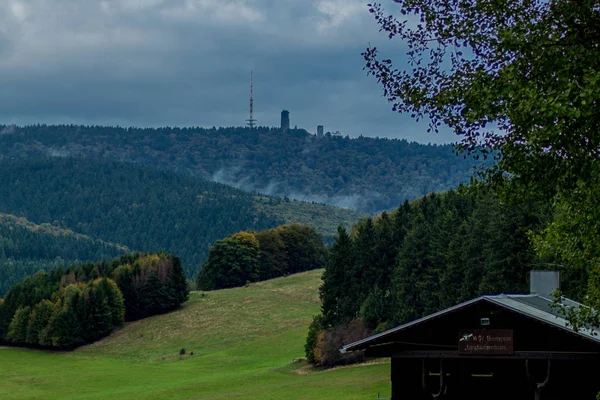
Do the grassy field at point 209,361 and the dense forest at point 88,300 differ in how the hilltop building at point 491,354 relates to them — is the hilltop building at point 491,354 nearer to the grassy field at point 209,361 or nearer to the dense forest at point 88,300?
the grassy field at point 209,361

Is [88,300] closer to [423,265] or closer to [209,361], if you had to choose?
[209,361]

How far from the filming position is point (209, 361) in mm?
97438

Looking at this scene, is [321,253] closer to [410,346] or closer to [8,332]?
[8,332]

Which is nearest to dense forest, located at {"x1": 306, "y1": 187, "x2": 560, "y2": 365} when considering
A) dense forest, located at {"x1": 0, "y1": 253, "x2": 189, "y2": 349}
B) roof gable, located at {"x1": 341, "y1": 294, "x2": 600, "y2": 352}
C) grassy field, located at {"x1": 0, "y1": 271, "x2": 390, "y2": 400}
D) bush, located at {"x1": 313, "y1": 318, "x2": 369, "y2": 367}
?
bush, located at {"x1": 313, "y1": 318, "x2": 369, "y2": 367}

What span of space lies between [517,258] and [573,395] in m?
→ 40.0

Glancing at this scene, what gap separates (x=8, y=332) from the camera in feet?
411

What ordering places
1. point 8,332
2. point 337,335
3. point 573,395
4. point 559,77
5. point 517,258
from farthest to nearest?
point 8,332 → point 337,335 → point 517,258 → point 573,395 → point 559,77

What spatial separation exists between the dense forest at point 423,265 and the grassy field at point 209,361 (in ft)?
21.8

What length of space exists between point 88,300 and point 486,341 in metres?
106

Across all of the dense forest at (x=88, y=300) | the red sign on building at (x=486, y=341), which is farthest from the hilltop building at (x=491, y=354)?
the dense forest at (x=88, y=300)

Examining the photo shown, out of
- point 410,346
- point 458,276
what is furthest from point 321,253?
point 410,346

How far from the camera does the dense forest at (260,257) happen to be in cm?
16525

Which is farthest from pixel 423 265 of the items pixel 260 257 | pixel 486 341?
pixel 260 257

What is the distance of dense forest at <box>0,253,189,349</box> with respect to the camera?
398 feet
